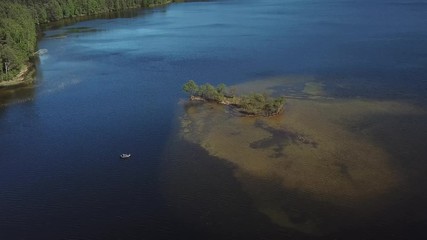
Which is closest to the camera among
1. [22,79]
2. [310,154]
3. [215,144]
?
[310,154]

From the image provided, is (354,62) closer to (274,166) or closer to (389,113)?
(389,113)

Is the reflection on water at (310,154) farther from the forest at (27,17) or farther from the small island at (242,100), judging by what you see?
the forest at (27,17)

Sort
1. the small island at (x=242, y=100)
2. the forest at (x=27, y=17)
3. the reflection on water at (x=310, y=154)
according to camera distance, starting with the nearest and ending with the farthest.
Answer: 1. the reflection on water at (x=310, y=154)
2. the small island at (x=242, y=100)
3. the forest at (x=27, y=17)

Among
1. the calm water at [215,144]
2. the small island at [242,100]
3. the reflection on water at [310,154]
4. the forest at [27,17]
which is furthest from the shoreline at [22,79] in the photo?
the reflection on water at [310,154]

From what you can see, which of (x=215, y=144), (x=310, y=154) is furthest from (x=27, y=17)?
(x=310, y=154)

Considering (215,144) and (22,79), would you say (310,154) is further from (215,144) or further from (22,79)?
(22,79)

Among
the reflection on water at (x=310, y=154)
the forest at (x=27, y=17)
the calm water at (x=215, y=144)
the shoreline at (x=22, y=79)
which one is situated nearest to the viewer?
the calm water at (x=215, y=144)

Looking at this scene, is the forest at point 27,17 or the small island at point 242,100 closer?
the small island at point 242,100
